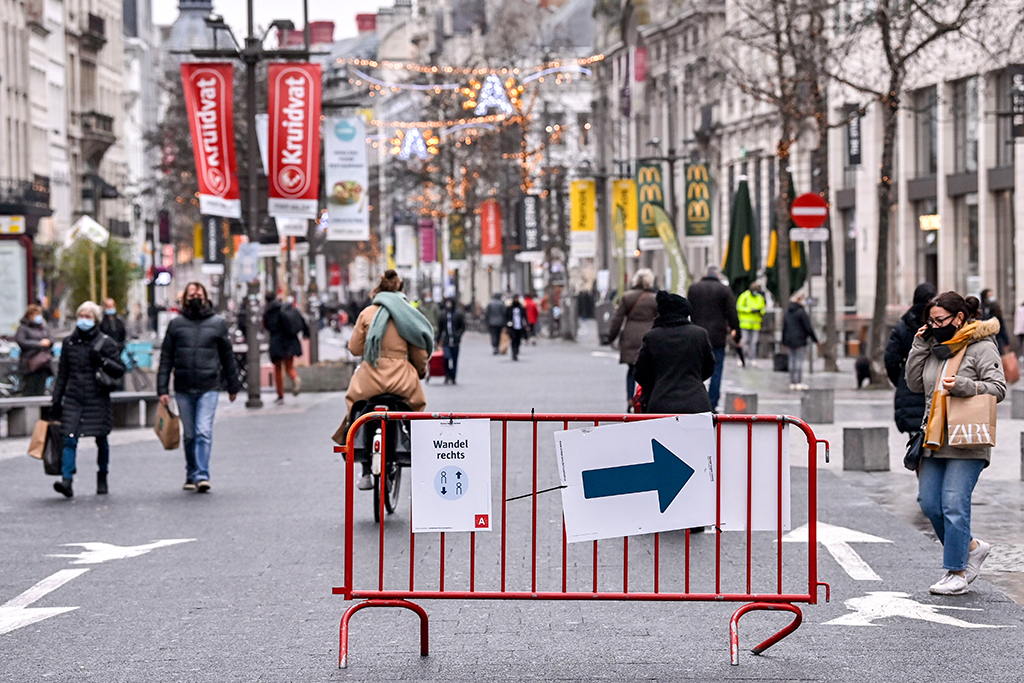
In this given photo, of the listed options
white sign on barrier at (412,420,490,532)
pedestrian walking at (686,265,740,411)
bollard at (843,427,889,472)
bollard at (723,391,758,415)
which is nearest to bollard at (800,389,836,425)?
bollard at (723,391,758,415)

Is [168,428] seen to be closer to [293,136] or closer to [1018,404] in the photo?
[1018,404]

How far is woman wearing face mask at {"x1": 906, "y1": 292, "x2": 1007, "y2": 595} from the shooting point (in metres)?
10.2

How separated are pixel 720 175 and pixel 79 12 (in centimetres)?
3792

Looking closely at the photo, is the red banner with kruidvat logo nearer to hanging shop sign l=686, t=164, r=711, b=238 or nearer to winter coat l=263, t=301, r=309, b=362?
winter coat l=263, t=301, r=309, b=362

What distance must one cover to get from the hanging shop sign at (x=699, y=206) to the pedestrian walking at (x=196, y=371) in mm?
26682

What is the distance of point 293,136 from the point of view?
95.8ft

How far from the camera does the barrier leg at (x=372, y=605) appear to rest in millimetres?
8234

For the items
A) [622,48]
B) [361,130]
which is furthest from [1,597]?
[622,48]

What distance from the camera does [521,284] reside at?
10994 centimetres

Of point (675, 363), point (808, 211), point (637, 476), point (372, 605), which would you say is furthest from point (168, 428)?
point (808, 211)

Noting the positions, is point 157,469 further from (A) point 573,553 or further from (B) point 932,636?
(B) point 932,636

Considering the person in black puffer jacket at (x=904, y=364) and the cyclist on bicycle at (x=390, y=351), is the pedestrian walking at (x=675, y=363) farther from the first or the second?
the cyclist on bicycle at (x=390, y=351)

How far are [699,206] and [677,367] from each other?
29.8 meters

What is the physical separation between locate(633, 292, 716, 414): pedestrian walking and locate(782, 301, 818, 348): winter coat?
17.9 meters
